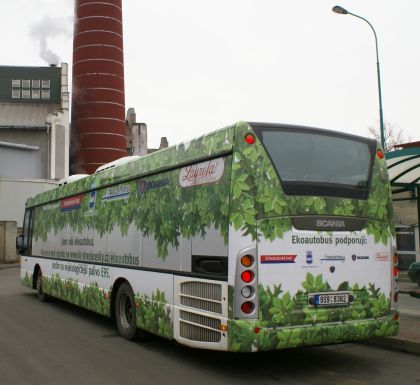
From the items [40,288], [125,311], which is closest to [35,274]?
[40,288]

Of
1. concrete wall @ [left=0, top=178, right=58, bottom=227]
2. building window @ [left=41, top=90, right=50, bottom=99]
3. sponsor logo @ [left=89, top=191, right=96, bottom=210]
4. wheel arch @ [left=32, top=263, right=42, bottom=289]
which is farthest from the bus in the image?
building window @ [left=41, top=90, right=50, bottom=99]

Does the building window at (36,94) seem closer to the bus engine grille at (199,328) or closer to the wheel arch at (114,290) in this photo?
the wheel arch at (114,290)

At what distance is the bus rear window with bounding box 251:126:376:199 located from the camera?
6410 millimetres

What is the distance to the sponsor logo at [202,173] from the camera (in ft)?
21.2

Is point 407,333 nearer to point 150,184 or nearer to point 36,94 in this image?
point 150,184

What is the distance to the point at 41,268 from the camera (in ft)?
45.2

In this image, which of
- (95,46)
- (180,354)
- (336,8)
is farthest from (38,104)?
(180,354)

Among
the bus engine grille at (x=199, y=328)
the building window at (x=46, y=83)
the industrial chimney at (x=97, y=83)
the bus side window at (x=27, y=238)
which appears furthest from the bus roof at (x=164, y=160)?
the building window at (x=46, y=83)

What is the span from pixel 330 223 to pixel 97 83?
4152 centimetres

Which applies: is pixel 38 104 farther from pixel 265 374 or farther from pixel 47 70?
pixel 265 374

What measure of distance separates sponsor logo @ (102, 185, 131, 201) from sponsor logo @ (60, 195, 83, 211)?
4.59 ft

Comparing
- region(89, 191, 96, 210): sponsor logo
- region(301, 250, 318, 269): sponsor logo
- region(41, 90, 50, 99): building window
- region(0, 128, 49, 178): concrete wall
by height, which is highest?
region(41, 90, 50, 99): building window

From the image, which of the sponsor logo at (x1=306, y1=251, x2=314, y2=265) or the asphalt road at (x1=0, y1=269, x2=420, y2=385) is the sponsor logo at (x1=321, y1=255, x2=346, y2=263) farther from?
the asphalt road at (x1=0, y1=269, x2=420, y2=385)

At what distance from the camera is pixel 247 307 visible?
6.00 meters
